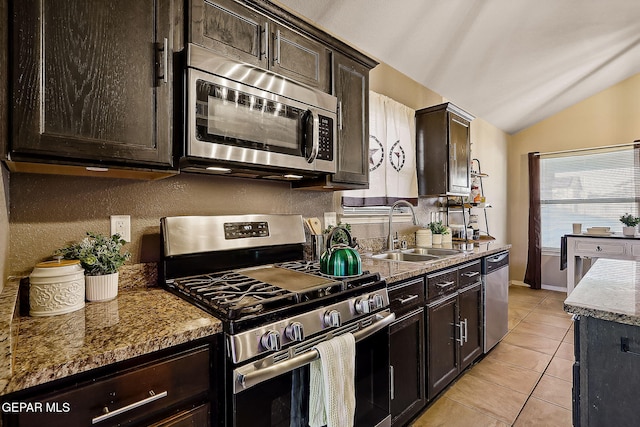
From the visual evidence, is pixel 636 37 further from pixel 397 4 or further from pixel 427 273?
pixel 427 273

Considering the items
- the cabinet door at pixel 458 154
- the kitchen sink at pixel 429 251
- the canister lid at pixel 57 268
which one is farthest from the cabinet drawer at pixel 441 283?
the canister lid at pixel 57 268

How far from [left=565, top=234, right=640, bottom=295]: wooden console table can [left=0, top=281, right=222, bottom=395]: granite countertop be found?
15.3ft

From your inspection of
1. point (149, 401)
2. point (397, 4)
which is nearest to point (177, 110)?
point (149, 401)

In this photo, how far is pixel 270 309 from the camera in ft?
3.51

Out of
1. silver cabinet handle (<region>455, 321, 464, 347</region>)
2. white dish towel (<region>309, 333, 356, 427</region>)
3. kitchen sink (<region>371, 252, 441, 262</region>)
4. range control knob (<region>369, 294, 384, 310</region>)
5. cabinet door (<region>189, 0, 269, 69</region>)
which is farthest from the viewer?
kitchen sink (<region>371, 252, 441, 262</region>)

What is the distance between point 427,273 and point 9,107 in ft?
6.34

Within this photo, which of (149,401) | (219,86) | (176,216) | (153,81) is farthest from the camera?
(176,216)

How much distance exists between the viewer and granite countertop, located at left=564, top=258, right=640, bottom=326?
108cm

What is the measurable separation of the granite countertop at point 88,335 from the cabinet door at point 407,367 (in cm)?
106

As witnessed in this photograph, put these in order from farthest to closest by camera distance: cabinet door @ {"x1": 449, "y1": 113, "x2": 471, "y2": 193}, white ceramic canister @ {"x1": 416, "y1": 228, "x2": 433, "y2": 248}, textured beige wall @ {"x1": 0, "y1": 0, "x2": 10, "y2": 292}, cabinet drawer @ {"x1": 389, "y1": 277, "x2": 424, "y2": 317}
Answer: cabinet door @ {"x1": 449, "y1": 113, "x2": 471, "y2": 193}, white ceramic canister @ {"x1": 416, "y1": 228, "x2": 433, "y2": 248}, cabinet drawer @ {"x1": 389, "y1": 277, "x2": 424, "y2": 317}, textured beige wall @ {"x1": 0, "y1": 0, "x2": 10, "y2": 292}

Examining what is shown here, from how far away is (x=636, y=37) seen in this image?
10.9 ft

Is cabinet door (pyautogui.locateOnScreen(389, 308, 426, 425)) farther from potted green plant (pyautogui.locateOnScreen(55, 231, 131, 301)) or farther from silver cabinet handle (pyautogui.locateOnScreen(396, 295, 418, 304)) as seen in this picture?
potted green plant (pyautogui.locateOnScreen(55, 231, 131, 301))

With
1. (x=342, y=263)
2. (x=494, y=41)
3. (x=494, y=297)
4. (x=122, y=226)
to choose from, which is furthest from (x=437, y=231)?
(x=122, y=226)

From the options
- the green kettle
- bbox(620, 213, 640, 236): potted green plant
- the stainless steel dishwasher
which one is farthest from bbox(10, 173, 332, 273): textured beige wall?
bbox(620, 213, 640, 236): potted green plant
